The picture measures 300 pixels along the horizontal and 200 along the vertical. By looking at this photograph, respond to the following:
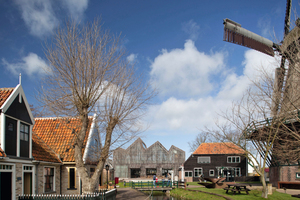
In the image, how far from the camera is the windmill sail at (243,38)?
88.0 ft

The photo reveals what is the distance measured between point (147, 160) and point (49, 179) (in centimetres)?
3395

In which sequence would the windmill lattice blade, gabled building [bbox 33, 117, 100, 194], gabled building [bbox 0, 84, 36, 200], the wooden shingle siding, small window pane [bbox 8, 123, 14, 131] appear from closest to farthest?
gabled building [bbox 0, 84, 36, 200]
small window pane [bbox 8, 123, 14, 131]
gabled building [bbox 33, 117, 100, 194]
the windmill lattice blade
the wooden shingle siding

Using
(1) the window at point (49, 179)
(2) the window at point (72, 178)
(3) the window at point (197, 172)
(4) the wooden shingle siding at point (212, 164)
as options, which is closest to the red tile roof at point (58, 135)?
(2) the window at point (72, 178)

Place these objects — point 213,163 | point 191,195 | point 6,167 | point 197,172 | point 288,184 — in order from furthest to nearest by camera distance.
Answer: point 197,172
point 213,163
point 288,184
point 191,195
point 6,167

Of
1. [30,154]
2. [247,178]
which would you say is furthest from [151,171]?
[30,154]

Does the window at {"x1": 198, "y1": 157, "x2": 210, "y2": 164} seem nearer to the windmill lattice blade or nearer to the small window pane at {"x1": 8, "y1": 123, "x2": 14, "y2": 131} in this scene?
the windmill lattice blade

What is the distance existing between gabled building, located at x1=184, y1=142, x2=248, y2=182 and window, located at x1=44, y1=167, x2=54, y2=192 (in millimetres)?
30128

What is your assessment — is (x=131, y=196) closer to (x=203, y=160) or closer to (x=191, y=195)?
(x=191, y=195)

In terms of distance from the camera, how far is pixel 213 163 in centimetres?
4450

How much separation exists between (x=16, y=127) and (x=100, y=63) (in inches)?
212

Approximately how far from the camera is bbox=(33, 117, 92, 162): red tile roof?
1895cm

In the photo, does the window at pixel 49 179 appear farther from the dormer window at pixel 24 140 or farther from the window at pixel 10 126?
the window at pixel 10 126

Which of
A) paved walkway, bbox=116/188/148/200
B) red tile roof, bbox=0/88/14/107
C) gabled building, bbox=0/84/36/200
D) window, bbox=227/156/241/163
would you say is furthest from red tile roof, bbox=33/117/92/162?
window, bbox=227/156/241/163

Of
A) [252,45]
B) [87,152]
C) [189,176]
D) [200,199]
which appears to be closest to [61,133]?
[87,152]
